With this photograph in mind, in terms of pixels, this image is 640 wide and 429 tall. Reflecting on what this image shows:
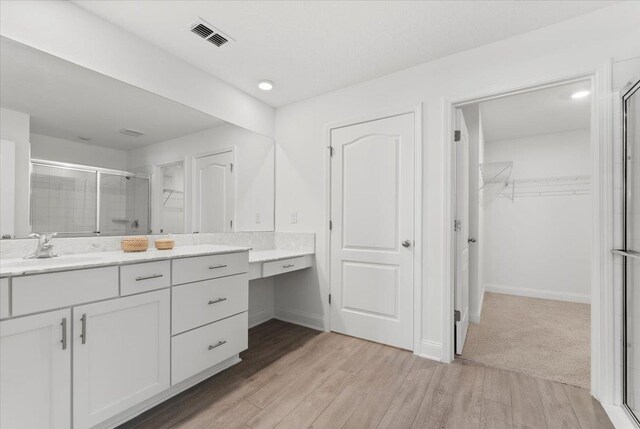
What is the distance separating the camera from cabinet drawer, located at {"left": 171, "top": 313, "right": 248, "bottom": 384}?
175 centimetres

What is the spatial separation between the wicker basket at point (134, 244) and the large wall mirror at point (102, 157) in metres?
0.17

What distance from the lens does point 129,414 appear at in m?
1.58

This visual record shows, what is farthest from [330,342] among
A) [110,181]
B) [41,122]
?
[41,122]

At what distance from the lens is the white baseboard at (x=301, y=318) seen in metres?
2.94

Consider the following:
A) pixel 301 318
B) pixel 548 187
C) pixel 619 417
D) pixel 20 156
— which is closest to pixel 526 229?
pixel 548 187

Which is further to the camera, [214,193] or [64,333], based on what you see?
[214,193]

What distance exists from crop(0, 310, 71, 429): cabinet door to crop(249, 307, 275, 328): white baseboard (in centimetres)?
176

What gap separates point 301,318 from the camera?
3057 millimetres

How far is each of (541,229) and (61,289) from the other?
523 cm

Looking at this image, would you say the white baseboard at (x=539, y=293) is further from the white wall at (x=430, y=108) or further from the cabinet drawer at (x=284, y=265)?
the cabinet drawer at (x=284, y=265)

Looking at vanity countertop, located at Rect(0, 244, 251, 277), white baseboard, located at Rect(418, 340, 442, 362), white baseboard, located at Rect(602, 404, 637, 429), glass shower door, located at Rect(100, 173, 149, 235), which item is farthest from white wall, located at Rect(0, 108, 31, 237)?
white baseboard, located at Rect(602, 404, 637, 429)

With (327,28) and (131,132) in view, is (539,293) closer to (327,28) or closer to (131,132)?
(327,28)

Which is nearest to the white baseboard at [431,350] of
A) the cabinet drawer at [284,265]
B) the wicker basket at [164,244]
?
the cabinet drawer at [284,265]

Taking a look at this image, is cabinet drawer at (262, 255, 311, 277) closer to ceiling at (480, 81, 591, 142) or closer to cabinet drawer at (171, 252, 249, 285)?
cabinet drawer at (171, 252, 249, 285)
